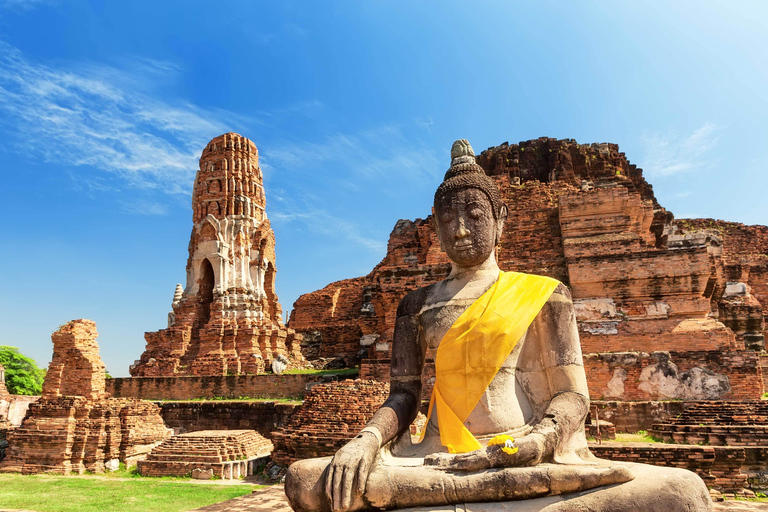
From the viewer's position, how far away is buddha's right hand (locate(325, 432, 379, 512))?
117 inches

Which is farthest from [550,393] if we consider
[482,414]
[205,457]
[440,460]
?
[205,457]

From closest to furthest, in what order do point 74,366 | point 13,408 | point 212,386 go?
point 74,366 → point 212,386 → point 13,408

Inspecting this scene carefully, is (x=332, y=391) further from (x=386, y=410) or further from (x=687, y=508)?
(x=687, y=508)

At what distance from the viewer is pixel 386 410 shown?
3676mm

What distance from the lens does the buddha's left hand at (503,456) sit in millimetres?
2951

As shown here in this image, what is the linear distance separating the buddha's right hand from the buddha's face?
56.2 inches

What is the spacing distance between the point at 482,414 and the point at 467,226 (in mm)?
1218

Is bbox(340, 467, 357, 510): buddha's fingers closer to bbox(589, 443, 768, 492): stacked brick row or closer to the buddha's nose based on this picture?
the buddha's nose

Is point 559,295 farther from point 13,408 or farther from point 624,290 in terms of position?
point 13,408

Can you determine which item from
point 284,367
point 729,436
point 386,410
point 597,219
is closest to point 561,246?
point 597,219

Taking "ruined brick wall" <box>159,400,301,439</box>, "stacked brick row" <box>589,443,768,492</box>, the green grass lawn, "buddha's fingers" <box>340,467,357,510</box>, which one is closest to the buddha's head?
"buddha's fingers" <box>340,467,357,510</box>

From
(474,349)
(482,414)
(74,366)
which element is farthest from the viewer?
(74,366)

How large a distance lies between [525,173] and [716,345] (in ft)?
47.4

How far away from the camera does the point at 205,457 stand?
11.3 m
